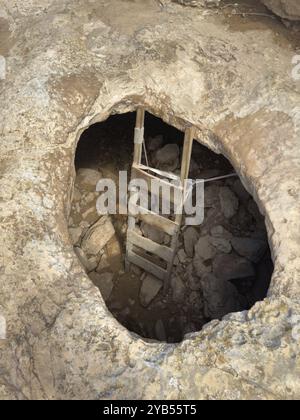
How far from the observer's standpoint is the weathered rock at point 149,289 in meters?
6.14

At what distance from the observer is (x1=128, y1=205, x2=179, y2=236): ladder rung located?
18.1ft

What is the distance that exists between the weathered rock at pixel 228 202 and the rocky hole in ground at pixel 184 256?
0.01 metres

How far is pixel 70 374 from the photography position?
10.9ft

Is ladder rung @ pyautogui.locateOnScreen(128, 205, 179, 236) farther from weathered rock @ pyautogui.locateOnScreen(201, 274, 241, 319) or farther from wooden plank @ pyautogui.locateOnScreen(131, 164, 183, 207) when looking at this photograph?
weathered rock @ pyautogui.locateOnScreen(201, 274, 241, 319)

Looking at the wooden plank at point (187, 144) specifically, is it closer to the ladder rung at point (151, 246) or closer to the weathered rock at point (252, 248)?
the ladder rung at point (151, 246)

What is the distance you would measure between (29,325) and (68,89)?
8.21ft

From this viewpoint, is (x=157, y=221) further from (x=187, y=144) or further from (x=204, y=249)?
(x=187, y=144)

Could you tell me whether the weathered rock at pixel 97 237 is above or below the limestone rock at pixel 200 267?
above

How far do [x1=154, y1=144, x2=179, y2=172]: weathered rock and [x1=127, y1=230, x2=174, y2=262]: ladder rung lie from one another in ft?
3.90

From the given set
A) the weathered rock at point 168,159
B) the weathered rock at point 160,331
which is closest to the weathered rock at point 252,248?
the weathered rock at point 160,331

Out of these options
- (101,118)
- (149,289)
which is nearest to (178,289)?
(149,289)

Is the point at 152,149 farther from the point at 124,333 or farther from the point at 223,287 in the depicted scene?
the point at 124,333

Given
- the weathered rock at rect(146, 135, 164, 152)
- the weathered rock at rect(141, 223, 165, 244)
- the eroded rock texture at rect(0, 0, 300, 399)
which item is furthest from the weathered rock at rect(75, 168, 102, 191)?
the eroded rock texture at rect(0, 0, 300, 399)

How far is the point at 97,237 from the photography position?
6285mm
